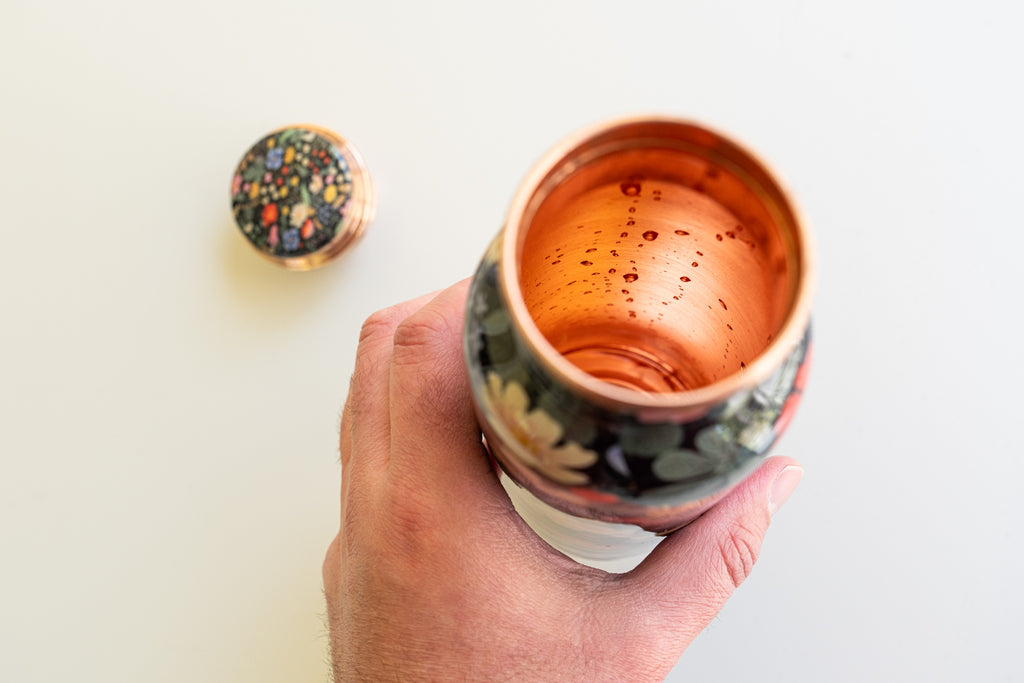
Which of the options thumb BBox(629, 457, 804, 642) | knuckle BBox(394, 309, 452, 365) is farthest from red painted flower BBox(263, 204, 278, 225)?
thumb BBox(629, 457, 804, 642)

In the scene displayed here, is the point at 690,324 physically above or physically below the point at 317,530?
above

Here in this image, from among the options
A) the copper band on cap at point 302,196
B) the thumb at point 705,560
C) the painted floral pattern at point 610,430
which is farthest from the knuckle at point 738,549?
the copper band on cap at point 302,196

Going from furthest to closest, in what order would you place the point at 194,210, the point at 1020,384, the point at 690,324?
the point at 194,210
the point at 1020,384
the point at 690,324

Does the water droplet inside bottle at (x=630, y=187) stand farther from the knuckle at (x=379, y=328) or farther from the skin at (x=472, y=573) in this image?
the knuckle at (x=379, y=328)

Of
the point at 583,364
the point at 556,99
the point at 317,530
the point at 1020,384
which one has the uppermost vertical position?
the point at 556,99

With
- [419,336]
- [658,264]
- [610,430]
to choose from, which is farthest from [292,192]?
[610,430]

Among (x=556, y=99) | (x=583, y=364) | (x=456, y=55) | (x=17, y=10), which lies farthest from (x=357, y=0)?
→ (x=583, y=364)

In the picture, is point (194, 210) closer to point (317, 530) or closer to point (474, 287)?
point (317, 530)

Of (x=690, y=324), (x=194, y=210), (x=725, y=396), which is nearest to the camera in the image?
(x=725, y=396)

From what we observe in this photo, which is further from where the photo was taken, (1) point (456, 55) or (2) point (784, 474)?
(1) point (456, 55)
